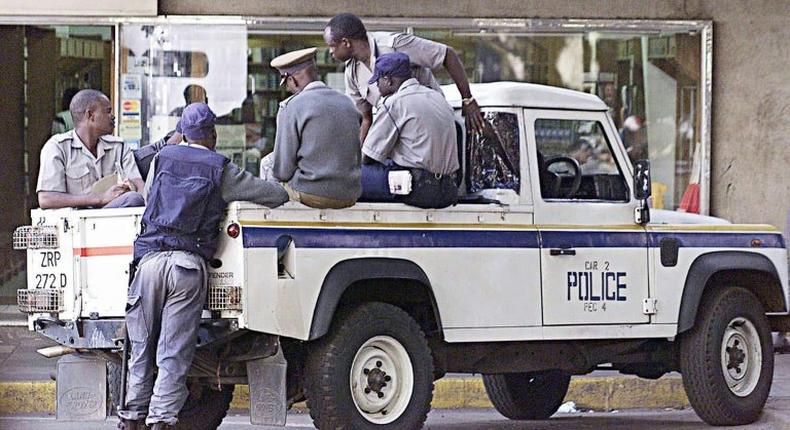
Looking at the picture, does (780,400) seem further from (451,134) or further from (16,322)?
(16,322)

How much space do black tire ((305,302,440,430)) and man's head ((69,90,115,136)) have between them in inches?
81.0

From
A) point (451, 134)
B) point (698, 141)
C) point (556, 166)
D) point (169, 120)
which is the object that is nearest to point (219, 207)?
point (451, 134)

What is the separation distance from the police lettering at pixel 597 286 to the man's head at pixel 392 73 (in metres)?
1.52

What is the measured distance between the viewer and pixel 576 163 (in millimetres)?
8891

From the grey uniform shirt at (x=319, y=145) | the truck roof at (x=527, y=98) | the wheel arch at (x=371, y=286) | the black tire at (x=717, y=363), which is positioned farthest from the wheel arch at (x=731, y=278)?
the grey uniform shirt at (x=319, y=145)

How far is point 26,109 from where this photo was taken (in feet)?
44.9

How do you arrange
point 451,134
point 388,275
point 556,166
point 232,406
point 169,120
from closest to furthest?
point 388,275 < point 451,134 < point 556,166 < point 232,406 < point 169,120

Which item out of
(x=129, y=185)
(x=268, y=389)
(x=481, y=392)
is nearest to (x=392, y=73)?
(x=129, y=185)

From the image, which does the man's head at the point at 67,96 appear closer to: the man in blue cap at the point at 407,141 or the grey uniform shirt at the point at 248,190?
the man in blue cap at the point at 407,141

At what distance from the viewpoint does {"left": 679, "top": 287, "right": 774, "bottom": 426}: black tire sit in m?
9.19

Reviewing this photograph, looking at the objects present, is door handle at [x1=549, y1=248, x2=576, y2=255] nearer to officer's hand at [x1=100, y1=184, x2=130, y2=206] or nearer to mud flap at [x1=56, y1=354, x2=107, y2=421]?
officer's hand at [x1=100, y1=184, x2=130, y2=206]

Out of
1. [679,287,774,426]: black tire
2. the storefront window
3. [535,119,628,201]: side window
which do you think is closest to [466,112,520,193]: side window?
[535,119,628,201]: side window

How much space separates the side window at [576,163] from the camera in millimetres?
8758

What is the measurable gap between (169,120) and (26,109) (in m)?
1.46
